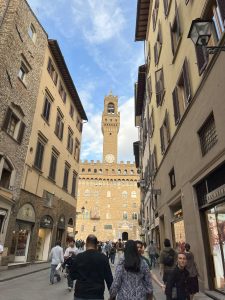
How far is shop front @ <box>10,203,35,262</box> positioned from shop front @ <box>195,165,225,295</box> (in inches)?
443

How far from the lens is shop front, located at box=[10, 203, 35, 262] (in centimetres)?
1523

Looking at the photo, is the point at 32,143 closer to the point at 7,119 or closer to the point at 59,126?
the point at 7,119

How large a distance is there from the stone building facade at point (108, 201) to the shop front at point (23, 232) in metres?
44.4

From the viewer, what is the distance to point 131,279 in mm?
3295

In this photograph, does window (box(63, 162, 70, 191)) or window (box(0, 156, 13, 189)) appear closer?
window (box(0, 156, 13, 189))

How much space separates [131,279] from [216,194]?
15.3 feet

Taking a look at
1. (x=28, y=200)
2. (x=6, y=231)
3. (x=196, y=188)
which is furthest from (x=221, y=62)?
(x=28, y=200)

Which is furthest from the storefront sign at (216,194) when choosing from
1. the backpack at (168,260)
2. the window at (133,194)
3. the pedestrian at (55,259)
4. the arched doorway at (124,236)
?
the window at (133,194)

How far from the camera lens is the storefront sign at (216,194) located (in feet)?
22.2

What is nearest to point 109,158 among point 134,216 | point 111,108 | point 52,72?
point 134,216

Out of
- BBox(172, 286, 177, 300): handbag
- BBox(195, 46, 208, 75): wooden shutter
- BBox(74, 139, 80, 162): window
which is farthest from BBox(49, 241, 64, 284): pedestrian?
BBox(74, 139, 80, 162): window

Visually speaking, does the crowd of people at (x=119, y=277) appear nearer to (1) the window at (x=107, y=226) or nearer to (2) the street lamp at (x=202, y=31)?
(2) the street lamp at (x=202, y=31)

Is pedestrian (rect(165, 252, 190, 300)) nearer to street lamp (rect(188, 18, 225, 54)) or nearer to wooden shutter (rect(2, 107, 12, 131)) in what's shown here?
street lamp (rect(188, 18, 225, 54))

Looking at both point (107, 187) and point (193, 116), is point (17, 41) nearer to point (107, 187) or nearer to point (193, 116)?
point (193, 116)
